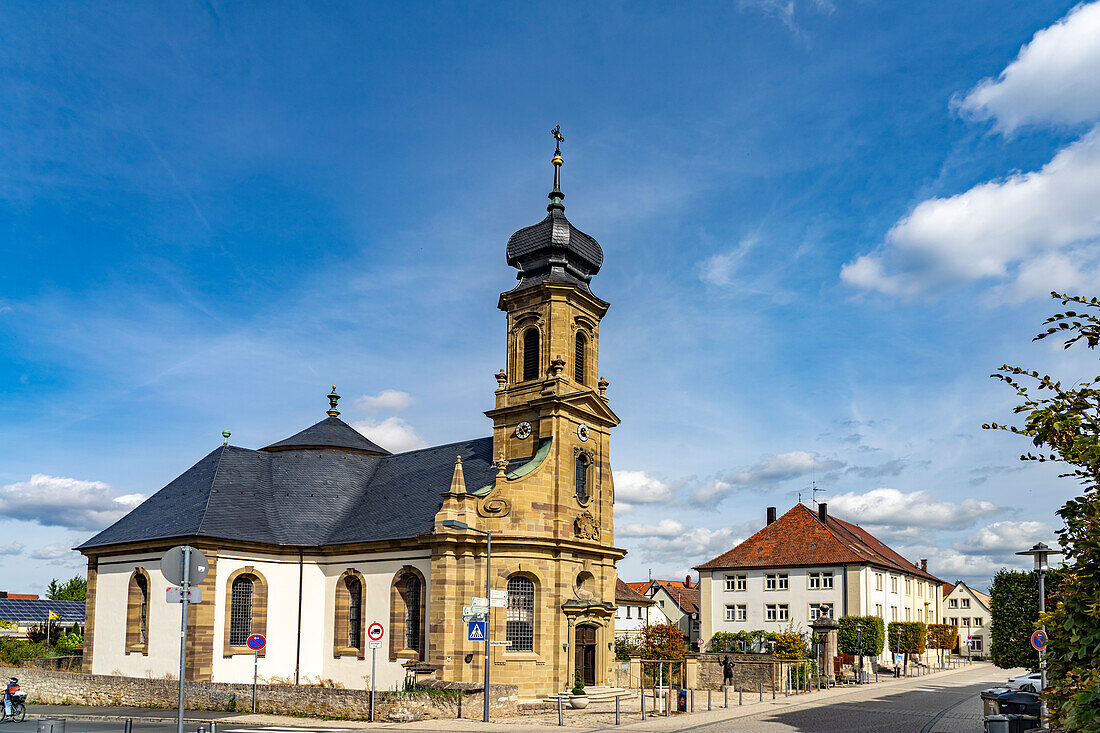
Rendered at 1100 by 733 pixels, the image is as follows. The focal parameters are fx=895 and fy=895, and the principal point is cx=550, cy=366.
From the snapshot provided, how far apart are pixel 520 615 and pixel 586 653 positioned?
12.6 feet

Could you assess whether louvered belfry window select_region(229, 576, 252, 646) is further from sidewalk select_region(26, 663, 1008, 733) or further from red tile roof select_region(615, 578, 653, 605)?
red tile roof select_region(615, 578, 653, 605)

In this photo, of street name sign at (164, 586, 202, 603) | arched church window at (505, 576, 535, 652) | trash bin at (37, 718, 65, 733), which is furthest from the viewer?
arched church window at (505, 576, 535, 652)

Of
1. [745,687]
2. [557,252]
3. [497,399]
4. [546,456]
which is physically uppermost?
[557,252]

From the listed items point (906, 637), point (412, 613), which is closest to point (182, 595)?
point (412, 613)

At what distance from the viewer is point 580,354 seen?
40469mm

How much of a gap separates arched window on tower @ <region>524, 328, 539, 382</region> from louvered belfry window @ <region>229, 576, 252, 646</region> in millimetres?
14612

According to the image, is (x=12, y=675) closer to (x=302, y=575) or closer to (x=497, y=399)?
(x=302, y=575)

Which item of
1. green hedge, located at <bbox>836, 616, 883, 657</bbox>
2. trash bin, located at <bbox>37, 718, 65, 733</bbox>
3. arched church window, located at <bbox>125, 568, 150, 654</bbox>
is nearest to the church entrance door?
arched church window, located at <bbox>125, 568, 150, 654</bbox>

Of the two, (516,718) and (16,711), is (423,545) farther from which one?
(16,711)

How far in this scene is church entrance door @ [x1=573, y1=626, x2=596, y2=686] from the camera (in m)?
35.9

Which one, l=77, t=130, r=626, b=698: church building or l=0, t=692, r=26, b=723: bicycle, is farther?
l=77, t=130, r=626, b=698: church building

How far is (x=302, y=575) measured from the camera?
38500 millimetres

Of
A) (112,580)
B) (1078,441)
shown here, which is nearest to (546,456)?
(112,580)

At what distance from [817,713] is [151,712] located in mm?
22443
